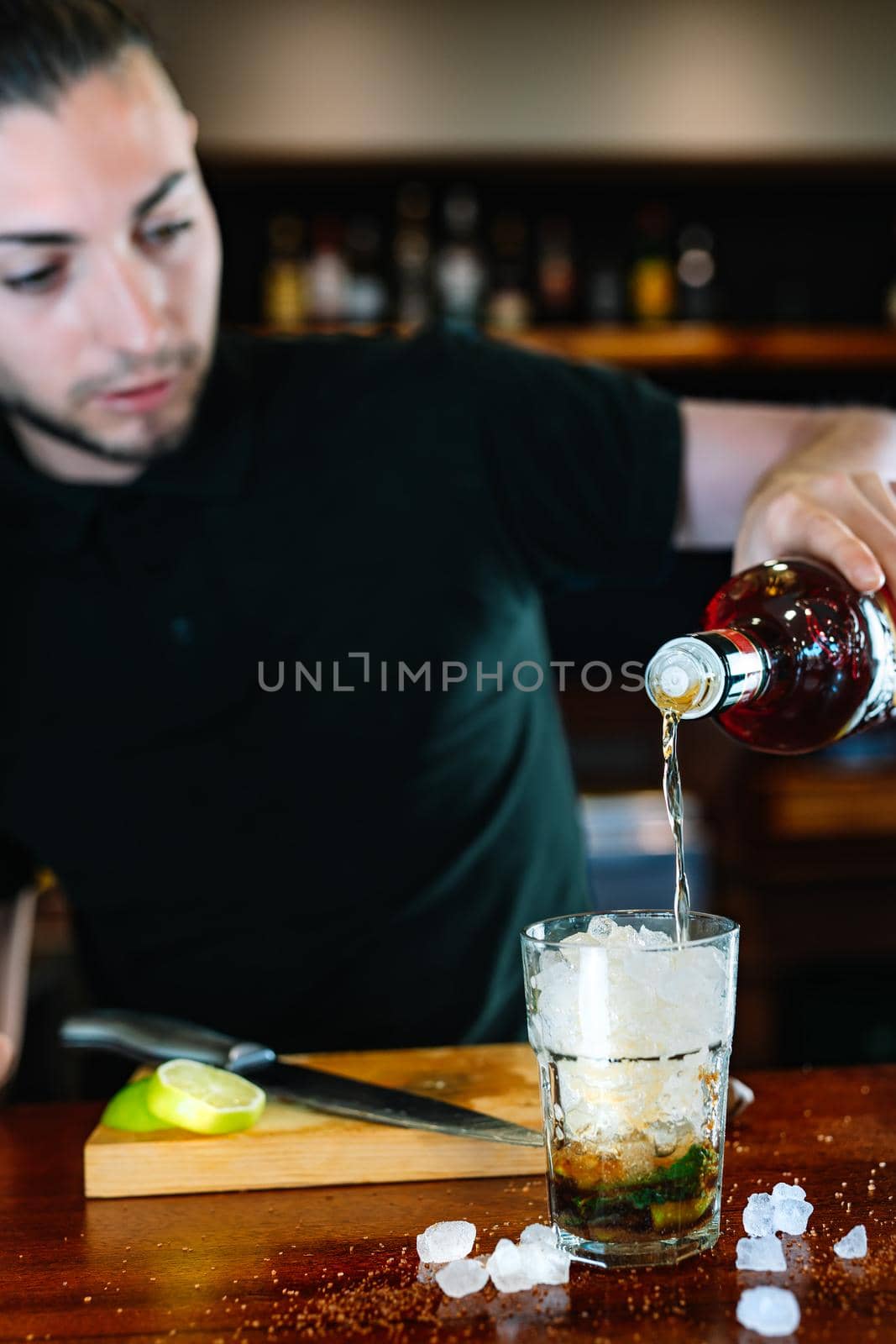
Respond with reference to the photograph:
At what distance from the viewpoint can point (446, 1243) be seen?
2.67 ft

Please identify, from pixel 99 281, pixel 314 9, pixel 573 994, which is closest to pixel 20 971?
pixel 99 281

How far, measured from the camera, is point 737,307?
346cm

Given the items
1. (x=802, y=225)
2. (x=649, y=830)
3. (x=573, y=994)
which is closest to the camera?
(x=573, y=994)

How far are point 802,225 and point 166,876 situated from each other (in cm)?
270

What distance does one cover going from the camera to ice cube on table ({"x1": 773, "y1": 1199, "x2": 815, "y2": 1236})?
0.83 meters

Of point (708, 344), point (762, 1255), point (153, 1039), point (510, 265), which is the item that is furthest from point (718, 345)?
point (762, 1255)

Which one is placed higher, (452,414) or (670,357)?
(452,414)

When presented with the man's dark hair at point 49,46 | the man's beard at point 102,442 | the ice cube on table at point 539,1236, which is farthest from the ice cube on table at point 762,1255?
the man's dark hair at point 49,46

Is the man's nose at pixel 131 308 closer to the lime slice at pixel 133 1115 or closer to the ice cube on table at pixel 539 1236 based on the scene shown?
the lime slice at pixel 133 1115

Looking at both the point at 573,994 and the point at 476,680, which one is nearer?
the point at 573,994

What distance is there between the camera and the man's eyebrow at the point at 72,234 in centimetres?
124

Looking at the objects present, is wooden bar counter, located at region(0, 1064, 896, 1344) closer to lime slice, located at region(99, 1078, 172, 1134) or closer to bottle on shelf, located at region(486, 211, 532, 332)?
lime slice, located at region(99, 1078, 172, 1134)

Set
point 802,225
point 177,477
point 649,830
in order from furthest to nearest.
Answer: point 802,225, point 649,830, point 177,477

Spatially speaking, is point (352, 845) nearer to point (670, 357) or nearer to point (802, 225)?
point (670, 357)
